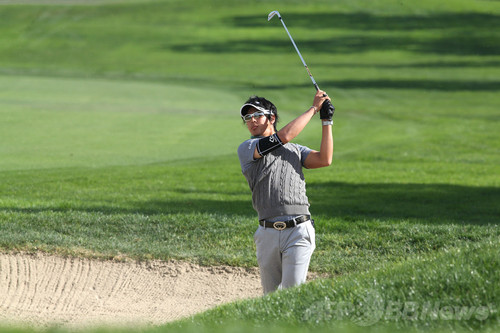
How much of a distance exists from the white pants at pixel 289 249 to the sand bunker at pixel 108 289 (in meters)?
1.79

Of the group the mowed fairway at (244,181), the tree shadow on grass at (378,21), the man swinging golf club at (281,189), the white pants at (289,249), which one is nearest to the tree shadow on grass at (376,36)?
the tree shadow on grass at (378,21)

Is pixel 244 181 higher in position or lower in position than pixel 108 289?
lower

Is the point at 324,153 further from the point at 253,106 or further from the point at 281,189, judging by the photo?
the point at 253,106

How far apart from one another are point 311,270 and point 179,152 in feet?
33.1

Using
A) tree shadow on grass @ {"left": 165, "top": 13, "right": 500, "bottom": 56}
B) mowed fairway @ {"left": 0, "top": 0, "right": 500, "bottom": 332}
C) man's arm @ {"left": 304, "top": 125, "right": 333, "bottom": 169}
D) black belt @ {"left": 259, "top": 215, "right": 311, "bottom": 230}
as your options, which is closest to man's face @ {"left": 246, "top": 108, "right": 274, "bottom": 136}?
man's arm @ {"left": 304, "top": 125, "right": 333, "bottom": 169}

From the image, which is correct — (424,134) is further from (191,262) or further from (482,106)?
(191,262)

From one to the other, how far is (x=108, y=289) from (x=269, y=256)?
9.50 ft

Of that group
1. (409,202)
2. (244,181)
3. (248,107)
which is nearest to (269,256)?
(248,107)

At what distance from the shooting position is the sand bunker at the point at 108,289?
26.1 feet

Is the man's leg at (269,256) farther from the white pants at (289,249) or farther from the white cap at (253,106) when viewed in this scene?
the white cap at (253,106)

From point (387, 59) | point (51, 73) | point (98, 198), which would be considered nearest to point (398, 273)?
point (98, 198)

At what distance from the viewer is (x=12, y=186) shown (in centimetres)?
1442

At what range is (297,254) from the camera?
21.3 ft

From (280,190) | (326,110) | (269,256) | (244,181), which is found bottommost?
(244,181)
